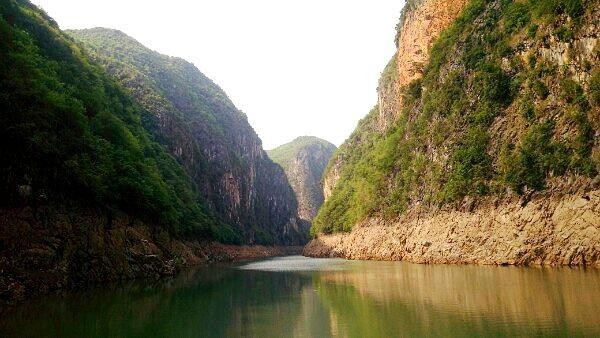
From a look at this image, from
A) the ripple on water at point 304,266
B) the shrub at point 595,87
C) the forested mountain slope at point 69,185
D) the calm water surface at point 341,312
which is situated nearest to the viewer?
the calm water surface at point 341,312

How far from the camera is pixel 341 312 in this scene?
1381 centimetres

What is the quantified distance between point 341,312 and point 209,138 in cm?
10738

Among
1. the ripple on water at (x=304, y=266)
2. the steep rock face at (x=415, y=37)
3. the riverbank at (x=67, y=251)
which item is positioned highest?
the steep rock face at (x=415, y=37)

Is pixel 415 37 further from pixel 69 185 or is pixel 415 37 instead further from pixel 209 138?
pixel 209 138

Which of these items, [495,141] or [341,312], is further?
[495,141]

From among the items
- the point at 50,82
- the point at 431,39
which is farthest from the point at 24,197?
the point at 431,39

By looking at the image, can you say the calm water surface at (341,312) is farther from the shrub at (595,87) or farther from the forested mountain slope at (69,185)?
the shrub at (595,87)

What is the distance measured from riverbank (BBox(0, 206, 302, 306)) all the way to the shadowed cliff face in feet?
185

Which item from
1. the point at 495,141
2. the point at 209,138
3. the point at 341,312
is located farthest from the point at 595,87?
the point at 209,138

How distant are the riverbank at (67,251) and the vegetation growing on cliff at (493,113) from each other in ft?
93.3

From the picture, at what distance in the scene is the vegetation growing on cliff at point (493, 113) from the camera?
30078 millimetres

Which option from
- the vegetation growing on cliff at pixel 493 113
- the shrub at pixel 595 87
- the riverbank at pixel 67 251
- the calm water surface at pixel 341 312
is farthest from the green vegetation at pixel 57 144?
the shrub at pixel 595 87

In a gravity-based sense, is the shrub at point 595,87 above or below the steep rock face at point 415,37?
below

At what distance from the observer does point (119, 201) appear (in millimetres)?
33750
